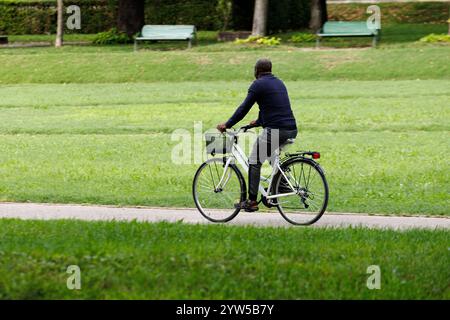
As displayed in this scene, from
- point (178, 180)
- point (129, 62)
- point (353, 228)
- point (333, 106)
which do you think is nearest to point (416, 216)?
point (353, 228)

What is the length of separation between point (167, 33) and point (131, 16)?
385 centimetres

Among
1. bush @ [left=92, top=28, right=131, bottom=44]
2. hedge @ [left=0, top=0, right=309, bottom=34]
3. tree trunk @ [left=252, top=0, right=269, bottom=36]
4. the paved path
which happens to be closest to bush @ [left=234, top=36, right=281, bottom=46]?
tree trunk @ [left=252, top=0, right=269, bottom=36]

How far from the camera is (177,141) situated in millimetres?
18969

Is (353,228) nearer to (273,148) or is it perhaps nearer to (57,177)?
(273,148)

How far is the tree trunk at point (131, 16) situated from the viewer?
39156 millimetres

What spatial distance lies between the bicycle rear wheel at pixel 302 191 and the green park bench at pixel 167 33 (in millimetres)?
23819

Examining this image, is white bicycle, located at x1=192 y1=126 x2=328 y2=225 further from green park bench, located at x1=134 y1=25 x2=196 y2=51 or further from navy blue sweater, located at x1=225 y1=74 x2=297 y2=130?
green park bench, located at x1=134 y1=25 x2=196 y2=51

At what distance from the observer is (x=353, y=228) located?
34.7 ft

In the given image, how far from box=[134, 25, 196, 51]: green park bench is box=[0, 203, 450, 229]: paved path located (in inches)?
894

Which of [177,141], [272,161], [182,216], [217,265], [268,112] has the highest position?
[268,112]

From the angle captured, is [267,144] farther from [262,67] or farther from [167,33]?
[167,33]

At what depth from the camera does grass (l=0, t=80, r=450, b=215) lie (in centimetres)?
1371

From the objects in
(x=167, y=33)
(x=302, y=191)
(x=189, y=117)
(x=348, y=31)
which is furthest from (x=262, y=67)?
(x=167, y=33)

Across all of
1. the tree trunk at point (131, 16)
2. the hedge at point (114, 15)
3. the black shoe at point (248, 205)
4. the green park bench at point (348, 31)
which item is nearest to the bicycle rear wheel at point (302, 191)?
the black shoe at point (248, 205)
